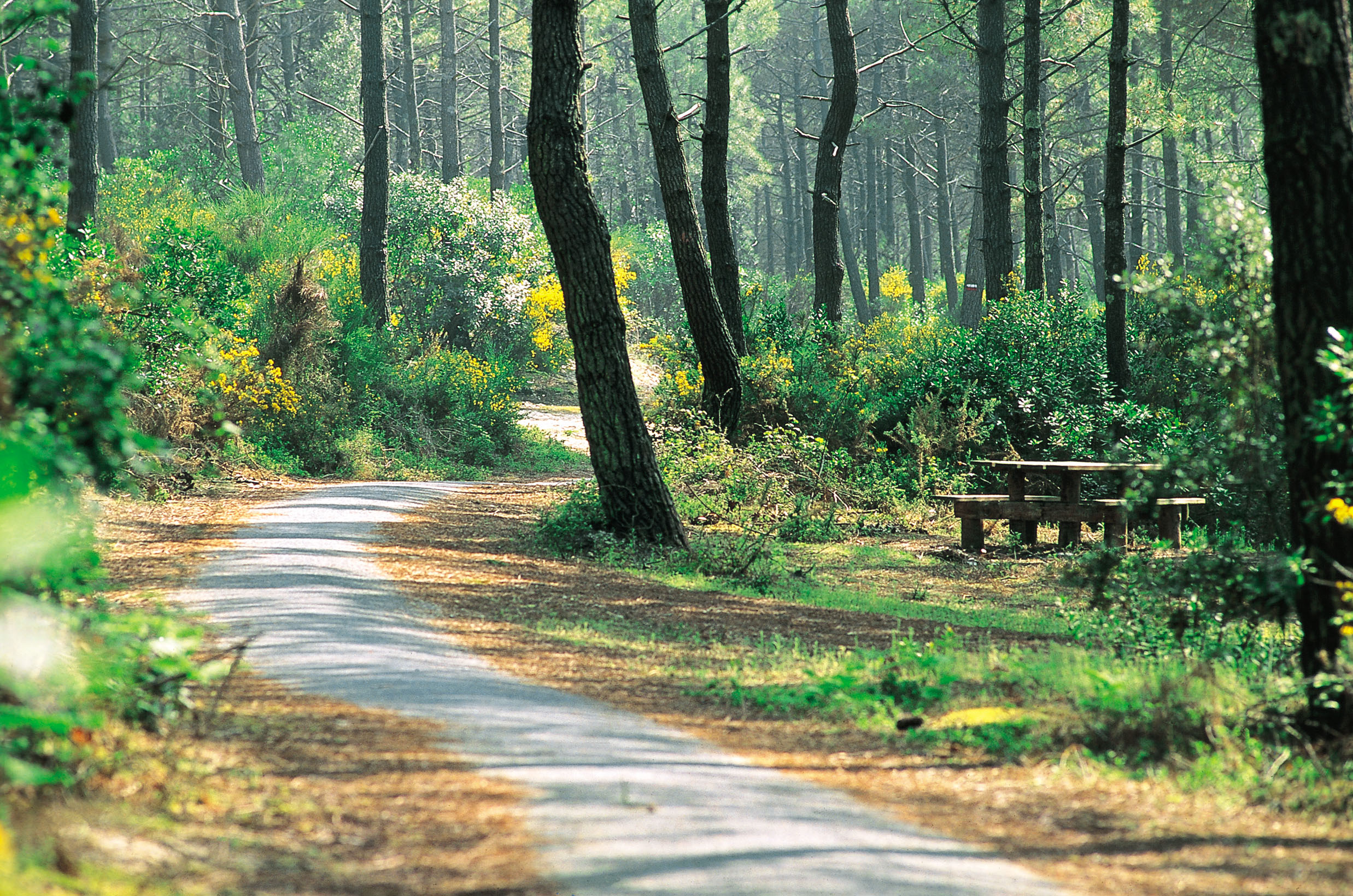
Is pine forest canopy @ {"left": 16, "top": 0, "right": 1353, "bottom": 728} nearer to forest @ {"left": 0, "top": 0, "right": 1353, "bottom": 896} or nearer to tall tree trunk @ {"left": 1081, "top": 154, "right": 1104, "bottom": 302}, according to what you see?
forest @ {"left": 0, "top": 0, "right": 1353, "bottom": 896}

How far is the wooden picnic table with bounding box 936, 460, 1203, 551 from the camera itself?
1219 cm

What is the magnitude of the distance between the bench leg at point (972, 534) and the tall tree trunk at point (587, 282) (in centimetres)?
373

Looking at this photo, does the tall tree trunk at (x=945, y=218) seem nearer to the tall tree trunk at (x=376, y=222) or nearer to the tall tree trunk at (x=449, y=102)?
the tall tree trunk at (x=449, y=102)

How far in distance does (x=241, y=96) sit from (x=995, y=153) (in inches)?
828

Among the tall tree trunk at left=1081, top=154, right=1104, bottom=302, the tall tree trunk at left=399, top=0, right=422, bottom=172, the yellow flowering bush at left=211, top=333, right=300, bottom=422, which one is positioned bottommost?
the yellow flowering bush at left=211, top=333, right=300, bottom=422

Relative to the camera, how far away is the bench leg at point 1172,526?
12102 mm

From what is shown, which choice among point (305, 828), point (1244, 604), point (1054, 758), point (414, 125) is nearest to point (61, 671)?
point (305, 828)

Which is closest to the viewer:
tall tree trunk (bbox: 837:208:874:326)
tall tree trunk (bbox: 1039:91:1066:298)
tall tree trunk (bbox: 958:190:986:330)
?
tall tree trunk (bbox: 958:190:986:330)

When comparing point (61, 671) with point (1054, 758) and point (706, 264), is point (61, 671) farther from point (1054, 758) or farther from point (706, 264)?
point (706, 264)

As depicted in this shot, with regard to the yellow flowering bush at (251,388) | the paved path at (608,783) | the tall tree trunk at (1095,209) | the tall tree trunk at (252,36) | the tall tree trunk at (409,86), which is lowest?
the paved path at (608,783)

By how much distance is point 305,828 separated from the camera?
3.69 m

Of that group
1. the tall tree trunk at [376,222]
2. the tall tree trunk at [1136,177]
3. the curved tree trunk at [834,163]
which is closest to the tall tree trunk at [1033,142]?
the curved tree trunk at [834,163]

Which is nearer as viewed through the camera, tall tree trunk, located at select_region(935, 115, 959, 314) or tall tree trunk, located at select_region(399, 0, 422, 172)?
tall tree trunk, located at select_region(399, 0, 422, 172)

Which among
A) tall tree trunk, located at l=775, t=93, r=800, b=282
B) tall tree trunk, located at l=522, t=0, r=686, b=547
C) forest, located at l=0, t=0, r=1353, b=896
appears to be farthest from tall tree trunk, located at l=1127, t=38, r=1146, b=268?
tall tree trunk, located at l=522, t=0, r=686, b=547
